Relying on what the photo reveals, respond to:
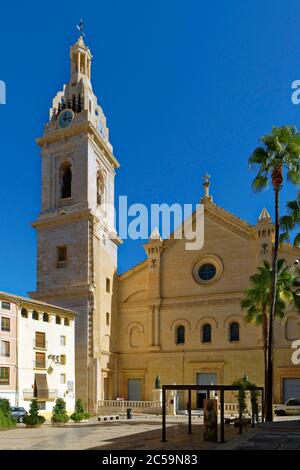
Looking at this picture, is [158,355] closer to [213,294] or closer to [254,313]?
[213,294]

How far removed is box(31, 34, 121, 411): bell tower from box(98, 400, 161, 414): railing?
909mm

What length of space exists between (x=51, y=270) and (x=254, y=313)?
20913 millimetres

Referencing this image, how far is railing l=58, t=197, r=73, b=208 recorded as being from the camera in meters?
53.8

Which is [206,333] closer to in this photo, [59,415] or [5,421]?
[59,415]

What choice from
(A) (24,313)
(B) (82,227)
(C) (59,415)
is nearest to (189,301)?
(B) (82,227)

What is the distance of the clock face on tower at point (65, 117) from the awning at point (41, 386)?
23.8m

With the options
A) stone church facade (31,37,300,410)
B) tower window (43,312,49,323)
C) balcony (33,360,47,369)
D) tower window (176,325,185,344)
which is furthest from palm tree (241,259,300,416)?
balcony (33,360,47,369)

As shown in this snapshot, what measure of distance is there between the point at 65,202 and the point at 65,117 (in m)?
8.25

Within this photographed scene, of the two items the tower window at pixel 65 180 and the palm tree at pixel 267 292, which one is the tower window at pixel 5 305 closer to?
the tower window at pixel 65 180

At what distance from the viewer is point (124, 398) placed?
53.9 meters

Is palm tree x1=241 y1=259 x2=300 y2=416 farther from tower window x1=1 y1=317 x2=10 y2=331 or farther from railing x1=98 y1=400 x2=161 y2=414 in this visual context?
tower window x1=1 y1=317 x2=10 y2=331

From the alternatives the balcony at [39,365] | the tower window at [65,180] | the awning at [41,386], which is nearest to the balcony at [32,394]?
the awning at [41,386]

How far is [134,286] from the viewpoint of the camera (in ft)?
182
